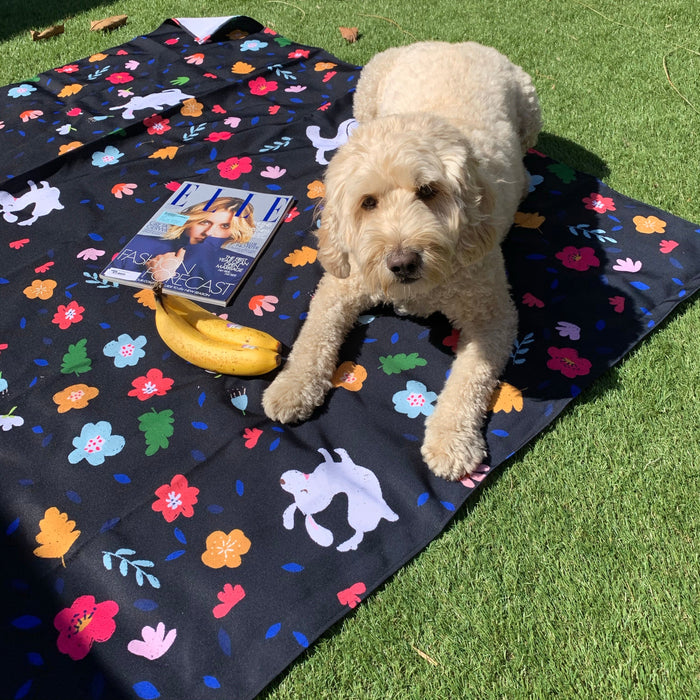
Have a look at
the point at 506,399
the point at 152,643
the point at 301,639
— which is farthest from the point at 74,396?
the point at 506,399

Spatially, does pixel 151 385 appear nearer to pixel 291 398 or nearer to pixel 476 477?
pixel 291 398

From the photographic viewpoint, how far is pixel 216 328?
9.26 feet

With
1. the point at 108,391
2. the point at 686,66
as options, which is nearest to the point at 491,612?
the point at 108,391

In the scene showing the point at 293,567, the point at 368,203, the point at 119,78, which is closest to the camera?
the point at 293,567

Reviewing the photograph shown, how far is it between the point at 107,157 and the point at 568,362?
Result: 383cm

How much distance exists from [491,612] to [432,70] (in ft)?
9.66

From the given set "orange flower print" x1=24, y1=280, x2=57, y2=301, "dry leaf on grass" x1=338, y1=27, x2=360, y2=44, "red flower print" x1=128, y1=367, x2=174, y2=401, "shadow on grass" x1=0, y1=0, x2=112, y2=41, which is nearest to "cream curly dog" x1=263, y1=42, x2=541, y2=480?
"red flower print" x1=128, y1=367, x2=174, y2=401

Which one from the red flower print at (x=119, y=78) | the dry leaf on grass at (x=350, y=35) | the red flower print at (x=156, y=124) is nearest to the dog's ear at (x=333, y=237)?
the red flower print at (x=156, y=124)

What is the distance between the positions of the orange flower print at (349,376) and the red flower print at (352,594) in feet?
3.34

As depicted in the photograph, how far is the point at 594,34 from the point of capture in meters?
5.24

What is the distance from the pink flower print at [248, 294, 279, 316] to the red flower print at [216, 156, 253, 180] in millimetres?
1287

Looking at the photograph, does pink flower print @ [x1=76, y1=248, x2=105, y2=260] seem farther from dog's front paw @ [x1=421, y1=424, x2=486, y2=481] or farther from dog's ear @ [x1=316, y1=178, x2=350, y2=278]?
dog's front paw @ [x1=421, y1=424, x2=486, y2=481]

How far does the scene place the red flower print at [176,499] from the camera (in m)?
2.39

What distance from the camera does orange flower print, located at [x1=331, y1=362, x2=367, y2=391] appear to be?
2827mm
